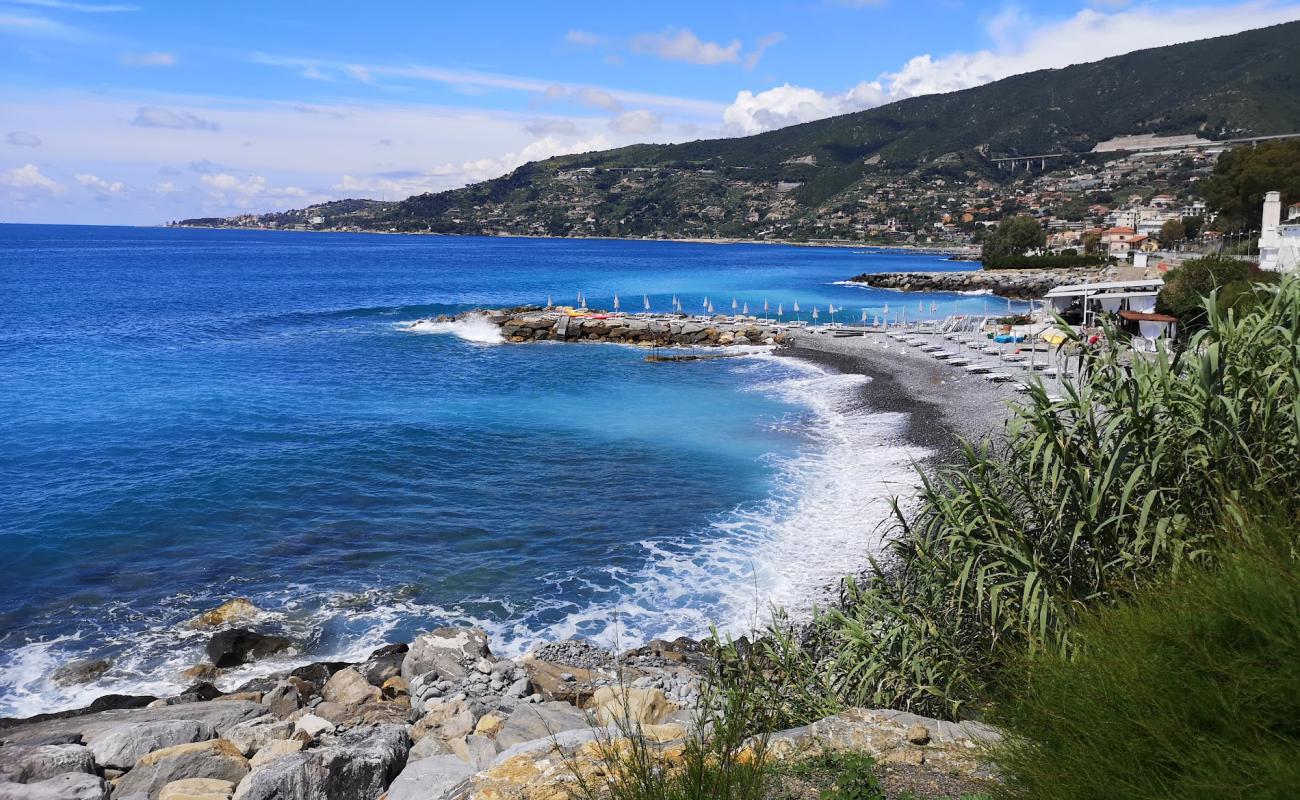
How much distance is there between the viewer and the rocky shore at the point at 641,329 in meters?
43.9

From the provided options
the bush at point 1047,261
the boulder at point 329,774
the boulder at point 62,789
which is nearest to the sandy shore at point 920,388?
the boulder at point 329,774

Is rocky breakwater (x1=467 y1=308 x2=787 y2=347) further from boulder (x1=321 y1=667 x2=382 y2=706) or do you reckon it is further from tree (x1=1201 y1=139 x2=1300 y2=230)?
boulder (x1=321 y1=667 x2=382 y2=706)

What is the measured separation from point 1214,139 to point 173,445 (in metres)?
197

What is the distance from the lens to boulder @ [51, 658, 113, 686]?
10.8 metres

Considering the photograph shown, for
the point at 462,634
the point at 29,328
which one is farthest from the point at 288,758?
the point at 29,328

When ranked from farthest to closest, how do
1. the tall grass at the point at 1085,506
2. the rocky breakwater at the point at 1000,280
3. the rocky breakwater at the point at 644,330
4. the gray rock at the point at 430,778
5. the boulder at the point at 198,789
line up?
the rocky breakwater at the point at 1000,280 < the rocky breakwater at the point at 644,330 < the boulder at the point at 198,789 < the gray rock at the point at 430,778 < the tall grass at the point at 1085,506

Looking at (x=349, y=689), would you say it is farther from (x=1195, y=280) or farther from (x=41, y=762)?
(x=1195, y=280)

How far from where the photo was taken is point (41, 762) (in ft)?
24.4

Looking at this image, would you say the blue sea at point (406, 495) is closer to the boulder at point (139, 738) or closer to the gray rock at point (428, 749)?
the gray rock at point (428, 749)

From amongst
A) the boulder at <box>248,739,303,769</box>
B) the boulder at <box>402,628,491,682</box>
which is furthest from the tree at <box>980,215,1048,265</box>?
the boulder at <box>248,739,303,769</box>

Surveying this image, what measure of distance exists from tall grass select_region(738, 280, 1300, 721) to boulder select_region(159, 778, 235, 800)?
480cm

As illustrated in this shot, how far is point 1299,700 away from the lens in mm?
3293

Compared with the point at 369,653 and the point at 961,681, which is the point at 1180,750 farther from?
the point at 369,653

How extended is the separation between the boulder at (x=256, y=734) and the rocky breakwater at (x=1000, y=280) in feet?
204
